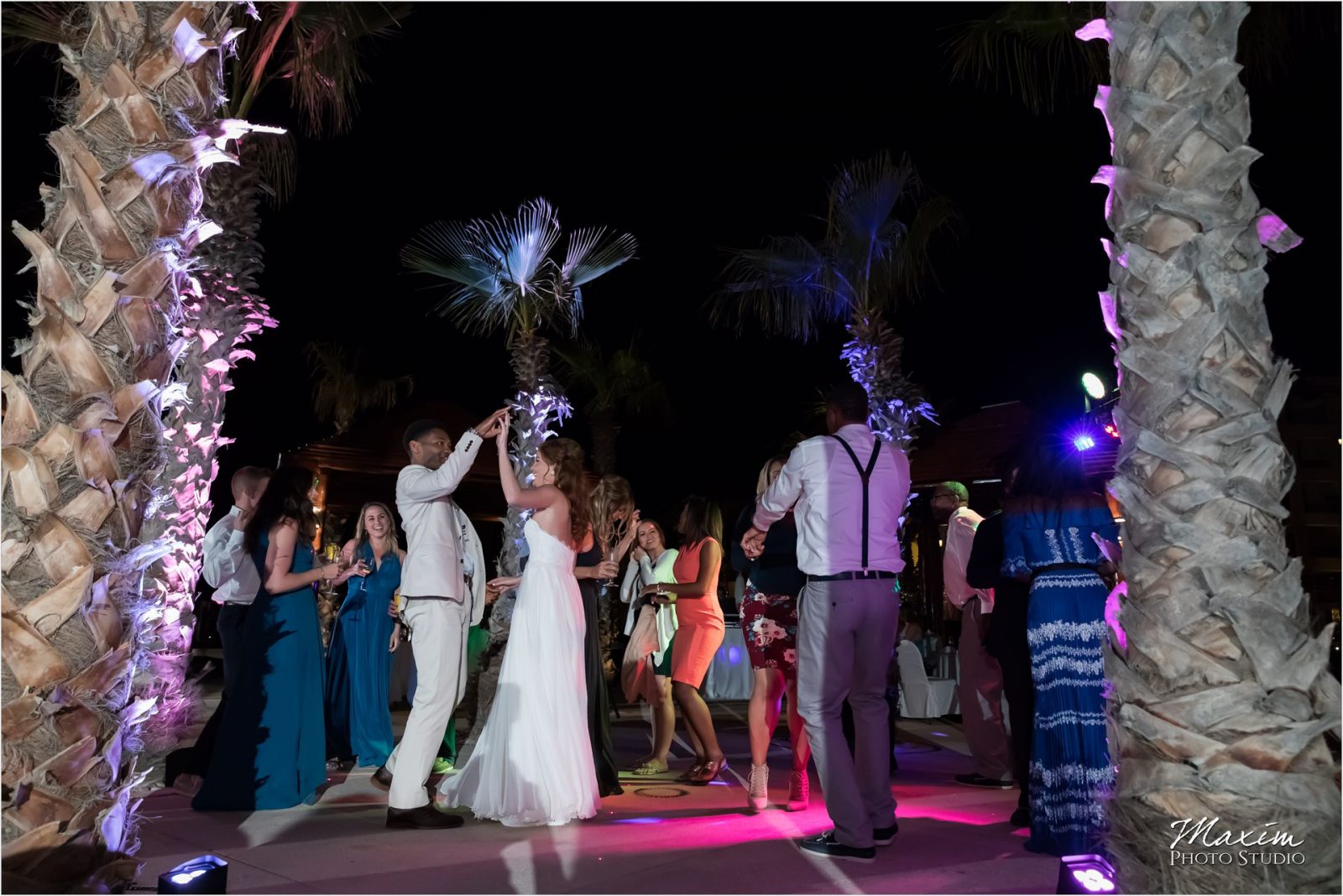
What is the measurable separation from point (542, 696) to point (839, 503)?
2013mm

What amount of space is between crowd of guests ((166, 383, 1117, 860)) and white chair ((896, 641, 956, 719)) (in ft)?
12.4

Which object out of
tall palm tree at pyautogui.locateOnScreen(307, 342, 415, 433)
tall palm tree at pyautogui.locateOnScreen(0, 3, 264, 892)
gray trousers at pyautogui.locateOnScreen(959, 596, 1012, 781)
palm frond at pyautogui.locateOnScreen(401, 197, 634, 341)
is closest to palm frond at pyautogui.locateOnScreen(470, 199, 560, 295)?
palm frond at pyautogui.locateOnScreen(401, 197, 634, 341)

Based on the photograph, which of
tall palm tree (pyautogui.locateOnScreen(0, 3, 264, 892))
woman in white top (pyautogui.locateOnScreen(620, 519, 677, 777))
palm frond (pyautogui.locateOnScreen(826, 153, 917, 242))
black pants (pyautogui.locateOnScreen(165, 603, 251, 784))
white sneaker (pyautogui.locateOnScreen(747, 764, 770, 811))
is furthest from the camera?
palm frond (pyautogui.locateOnScreen(826, 153, 917, 242))

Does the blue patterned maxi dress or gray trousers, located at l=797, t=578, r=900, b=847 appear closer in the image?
the blue patterned maxi dress

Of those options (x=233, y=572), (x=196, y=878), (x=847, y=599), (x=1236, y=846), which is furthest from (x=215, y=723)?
(x=1236, y=846)

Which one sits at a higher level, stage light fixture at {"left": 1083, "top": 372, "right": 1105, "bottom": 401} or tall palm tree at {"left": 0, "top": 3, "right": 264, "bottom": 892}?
stage light fixture at {"left": 1083, "top": 372, "right": 1105, "bottom": 401}

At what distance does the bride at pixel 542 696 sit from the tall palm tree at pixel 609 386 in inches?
598

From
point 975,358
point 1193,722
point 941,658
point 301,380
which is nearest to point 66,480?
point 1193,722

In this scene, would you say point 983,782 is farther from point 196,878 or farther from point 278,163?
point 278,163

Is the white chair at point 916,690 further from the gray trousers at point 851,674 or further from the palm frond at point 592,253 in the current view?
the gray trousers at point 851,674

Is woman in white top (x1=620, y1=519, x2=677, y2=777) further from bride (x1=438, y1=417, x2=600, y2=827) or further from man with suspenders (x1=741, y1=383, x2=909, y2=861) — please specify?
man with suspenders (x1=741, y1=383, x2=909, y2=861)

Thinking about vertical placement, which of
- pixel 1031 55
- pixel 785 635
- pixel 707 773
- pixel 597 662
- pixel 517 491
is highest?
pixel 1031 55

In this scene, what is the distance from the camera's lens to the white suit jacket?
5359 mm

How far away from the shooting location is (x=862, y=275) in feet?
44.2
